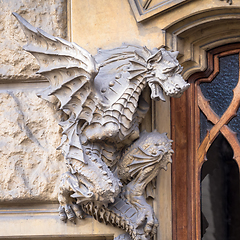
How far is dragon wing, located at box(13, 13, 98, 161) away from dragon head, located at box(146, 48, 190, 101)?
208 millimetres

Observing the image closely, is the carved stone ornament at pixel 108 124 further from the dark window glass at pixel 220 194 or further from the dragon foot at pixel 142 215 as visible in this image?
the dark window glass at pixel 220 194

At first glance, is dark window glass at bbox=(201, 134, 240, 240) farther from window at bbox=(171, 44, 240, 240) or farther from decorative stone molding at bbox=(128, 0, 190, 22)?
decorative stone molding at bbox=(128, 0, 190, 22)

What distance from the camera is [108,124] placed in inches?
52.2

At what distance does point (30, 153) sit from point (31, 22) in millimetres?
529

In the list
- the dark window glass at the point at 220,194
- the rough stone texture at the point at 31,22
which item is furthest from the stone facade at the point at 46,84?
the dark window glass at the point at 220,194

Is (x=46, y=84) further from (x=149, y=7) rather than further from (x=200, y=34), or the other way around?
(x=200, y=34)

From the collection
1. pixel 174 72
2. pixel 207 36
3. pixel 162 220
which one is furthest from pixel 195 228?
pixel 207 36

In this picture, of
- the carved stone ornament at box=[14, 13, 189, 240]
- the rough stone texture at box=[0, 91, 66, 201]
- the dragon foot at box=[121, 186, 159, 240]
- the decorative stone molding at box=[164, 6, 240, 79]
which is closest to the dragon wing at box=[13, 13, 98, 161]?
the carved stone ornament at box=[14, 13, 189, 240]

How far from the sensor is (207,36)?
4.88 feet

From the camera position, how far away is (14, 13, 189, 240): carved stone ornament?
129 centimetres

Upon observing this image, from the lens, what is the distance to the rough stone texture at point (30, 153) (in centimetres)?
150

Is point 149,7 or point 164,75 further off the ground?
point 149,7

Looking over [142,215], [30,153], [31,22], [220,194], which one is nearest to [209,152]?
[220,194]

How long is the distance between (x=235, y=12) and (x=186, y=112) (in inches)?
16.8
